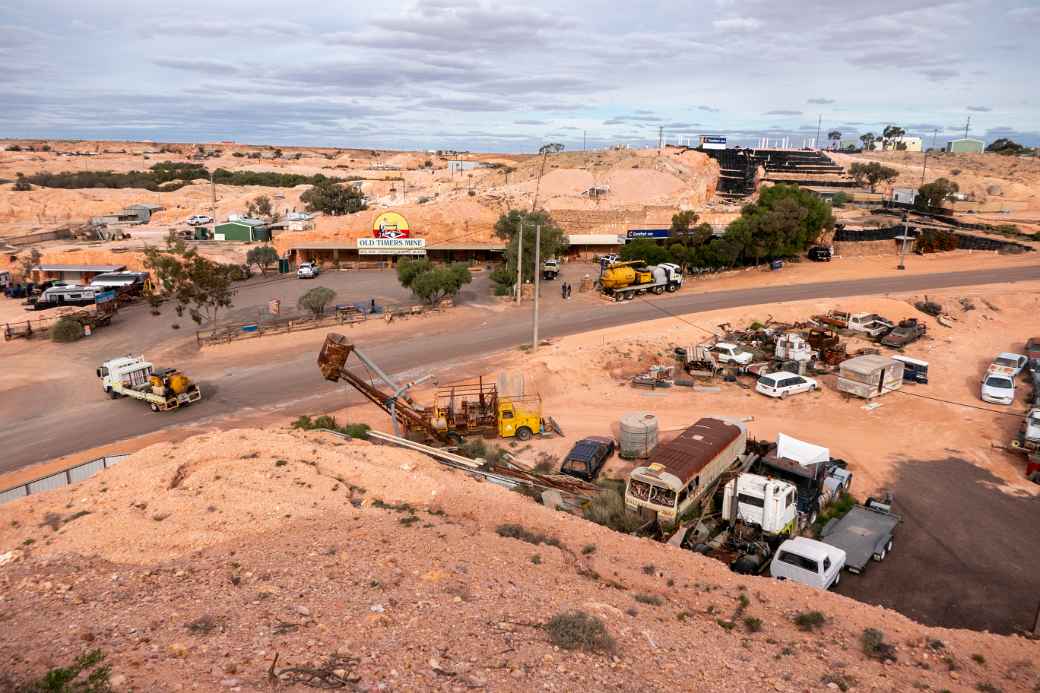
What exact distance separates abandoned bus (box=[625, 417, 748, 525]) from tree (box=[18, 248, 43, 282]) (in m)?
62.0

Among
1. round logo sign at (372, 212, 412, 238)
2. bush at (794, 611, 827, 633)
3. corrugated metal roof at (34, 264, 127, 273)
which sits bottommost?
bush at (794, 611, 827, 633)

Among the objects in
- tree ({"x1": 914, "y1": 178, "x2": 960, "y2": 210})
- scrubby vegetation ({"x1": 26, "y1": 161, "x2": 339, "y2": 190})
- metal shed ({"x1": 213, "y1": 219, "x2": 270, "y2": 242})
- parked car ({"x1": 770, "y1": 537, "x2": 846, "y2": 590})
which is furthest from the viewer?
scrubby vegetation ({"x1": 26, "y1": 161, "x2": 339, "y2": 190})

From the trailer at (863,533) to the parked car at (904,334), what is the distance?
20.8 meters

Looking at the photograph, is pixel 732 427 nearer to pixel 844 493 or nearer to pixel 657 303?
pixel 844 493

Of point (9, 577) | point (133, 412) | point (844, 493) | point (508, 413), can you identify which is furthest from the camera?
point (133, 412)

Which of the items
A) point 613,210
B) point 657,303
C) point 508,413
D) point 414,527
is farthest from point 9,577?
point 613,210

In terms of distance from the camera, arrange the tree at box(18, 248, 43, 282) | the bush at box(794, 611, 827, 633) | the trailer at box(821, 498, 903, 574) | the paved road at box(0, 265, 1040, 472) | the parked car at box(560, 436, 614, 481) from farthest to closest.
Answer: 1. the tree at box(18, 248, 43, 282)
2. the paved road at box(0, 265, 1040, 472)
3. the parked car at box(560, 436, 614, 481)
4. the trailer at box(821, 498, 903, 574)
5. the bush at box(794, 611, 827, 633)

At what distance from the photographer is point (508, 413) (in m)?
25.0

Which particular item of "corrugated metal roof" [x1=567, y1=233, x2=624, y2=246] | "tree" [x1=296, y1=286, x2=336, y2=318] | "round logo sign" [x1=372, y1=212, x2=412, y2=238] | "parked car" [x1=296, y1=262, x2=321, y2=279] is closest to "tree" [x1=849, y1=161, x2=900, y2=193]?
"corrugated metal roof" [x1=567, y1=233, x2=624, y2=246]

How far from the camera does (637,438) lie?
75.6 ft

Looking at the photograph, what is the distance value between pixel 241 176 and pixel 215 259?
6771 centimetres

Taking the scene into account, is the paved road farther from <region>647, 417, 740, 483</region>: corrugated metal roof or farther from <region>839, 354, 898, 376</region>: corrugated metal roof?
<region>647, 417, 740, 483</region>: corrugated metal roof

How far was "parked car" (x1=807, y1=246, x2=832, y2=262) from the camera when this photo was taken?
59062mm

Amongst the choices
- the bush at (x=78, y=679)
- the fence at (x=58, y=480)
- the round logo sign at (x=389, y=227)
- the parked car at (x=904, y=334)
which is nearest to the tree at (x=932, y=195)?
the parked car at (x=904, y=334)
